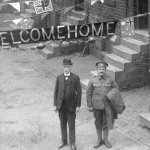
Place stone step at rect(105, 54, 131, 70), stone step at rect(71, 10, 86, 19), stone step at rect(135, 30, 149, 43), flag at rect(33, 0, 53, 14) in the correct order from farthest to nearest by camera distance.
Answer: stone step at rect(71, 10, 86, 19) → flag at rect(33, 0, 53, 14) → stone step at rect(135, 30, 149, 43) → stone step at rect(105, 54, 131, 70)

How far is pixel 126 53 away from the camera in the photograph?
11.2 metres

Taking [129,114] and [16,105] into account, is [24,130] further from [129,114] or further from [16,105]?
[129,114]

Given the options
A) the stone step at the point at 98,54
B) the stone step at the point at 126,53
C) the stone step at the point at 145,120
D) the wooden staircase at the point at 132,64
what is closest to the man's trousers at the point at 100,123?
the stone step at the point at 145,120

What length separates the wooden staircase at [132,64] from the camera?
11.1 meters

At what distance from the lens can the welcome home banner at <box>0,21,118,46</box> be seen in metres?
11.2

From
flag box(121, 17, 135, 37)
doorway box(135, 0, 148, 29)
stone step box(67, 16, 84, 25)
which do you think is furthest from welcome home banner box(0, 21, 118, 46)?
stone step box(67, 16, 84, 25)

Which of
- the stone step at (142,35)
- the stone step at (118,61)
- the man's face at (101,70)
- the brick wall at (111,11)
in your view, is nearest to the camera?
the man's face at (101,70)

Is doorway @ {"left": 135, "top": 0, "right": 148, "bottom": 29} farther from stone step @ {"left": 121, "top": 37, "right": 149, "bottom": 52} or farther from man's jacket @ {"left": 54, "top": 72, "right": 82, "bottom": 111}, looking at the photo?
man's jacket @ {"left": 54, "top": 72, "right": 82, "bottom": 111}

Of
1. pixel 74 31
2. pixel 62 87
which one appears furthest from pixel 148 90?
pixel 62 87

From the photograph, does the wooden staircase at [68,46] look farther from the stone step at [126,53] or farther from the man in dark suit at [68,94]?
the man in dark suit at [68,94]

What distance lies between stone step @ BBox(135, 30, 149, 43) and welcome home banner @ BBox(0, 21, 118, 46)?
0.75 metres

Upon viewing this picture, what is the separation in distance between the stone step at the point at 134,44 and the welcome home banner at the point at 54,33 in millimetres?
514

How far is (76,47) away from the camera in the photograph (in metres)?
16.1

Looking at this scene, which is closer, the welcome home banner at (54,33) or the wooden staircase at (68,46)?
the welcome home banner at (54,33)
